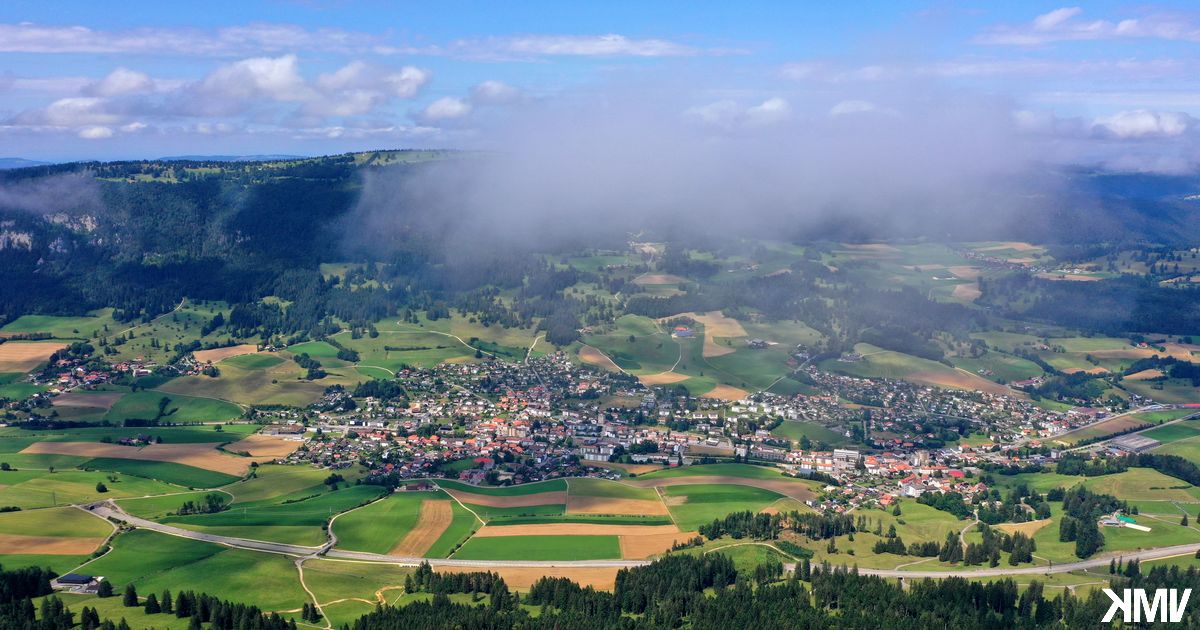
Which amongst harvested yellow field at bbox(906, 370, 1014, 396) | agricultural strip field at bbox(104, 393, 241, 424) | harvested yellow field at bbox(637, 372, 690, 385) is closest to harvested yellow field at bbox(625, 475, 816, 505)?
harvested yellow field at bbox(637, 372, 690, 385)

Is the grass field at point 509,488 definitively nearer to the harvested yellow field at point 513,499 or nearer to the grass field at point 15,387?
the harvested yellow field at point 513,499

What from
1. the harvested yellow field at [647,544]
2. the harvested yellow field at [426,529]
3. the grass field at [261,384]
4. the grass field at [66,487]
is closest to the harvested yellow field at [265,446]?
the grass field at [66,487]

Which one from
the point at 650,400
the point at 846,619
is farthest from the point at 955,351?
the point at 846,619

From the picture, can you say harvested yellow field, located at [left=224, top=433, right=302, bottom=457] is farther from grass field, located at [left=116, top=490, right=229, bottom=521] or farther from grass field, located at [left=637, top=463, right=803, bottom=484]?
grass field, located at [left=637, top=463, right=803, bottom=484]

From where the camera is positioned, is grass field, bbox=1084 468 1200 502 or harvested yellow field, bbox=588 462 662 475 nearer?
grass field, bbox=1084 468 1200 502

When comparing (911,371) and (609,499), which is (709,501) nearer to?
(609,499)

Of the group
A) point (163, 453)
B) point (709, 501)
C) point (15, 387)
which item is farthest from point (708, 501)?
point (15, 387)
